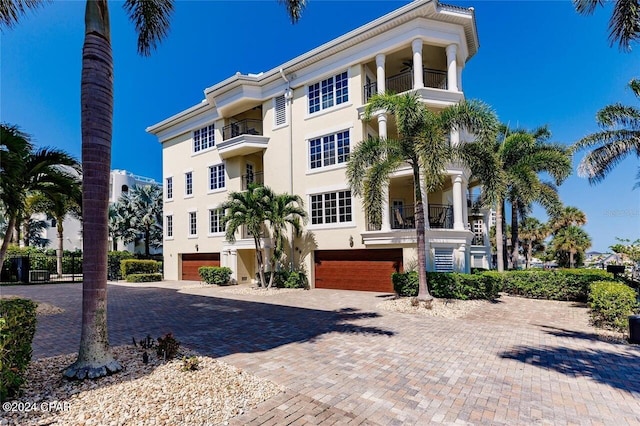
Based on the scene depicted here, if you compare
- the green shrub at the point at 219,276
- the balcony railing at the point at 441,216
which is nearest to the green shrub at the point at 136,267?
the green shrub at the point at 219,276

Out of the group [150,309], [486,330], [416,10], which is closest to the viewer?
[486,330]

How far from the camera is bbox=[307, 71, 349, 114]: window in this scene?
60.7 ft

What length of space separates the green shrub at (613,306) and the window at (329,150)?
1196 centimetres

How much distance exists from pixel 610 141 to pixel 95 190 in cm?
1844

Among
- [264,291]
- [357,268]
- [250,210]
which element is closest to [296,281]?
[264,291]

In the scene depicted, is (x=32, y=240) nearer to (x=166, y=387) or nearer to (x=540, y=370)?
(x=166, y=387)

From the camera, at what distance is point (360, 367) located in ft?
19.8

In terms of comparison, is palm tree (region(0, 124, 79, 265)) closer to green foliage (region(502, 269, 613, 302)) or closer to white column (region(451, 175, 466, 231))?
white column (region(451, 175, 466, 231))

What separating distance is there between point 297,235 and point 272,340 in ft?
36.9

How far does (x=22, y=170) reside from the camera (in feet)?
29.0

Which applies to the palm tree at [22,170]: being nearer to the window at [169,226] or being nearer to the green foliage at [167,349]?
the green foliage at [167,349]

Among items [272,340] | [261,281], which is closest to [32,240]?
[261,281]

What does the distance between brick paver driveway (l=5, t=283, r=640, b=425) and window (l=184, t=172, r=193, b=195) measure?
15344 mm

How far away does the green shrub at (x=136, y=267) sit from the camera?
A: 27250mm
